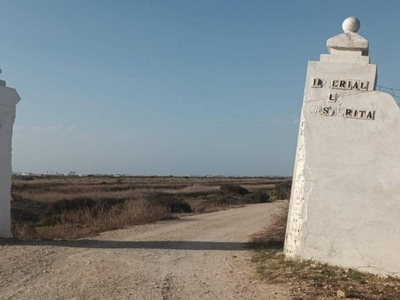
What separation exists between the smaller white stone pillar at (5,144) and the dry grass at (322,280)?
687cm

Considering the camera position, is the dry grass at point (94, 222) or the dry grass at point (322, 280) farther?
the dry grass at point (94, 222)

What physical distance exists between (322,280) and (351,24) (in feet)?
18.2

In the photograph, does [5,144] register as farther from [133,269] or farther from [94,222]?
[94,222]

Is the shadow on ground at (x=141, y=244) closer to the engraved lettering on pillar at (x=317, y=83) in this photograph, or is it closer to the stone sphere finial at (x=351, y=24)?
the engraved lettering on pillar at (x=317, y=83)

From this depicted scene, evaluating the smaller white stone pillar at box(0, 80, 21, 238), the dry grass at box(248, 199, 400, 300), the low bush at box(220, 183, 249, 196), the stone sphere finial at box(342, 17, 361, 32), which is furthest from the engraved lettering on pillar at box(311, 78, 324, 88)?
the low bush at box(220, 183, 249, 196)

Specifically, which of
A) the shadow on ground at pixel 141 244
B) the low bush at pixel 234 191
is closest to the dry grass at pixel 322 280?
the shadow on ground at pixel 141 244

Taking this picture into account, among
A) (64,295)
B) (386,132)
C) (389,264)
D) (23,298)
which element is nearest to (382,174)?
(386,132)

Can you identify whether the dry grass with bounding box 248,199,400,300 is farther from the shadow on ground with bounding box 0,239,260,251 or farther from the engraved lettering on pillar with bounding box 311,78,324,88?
the engraved lettering on pillar with bounding box 311,78,324,88

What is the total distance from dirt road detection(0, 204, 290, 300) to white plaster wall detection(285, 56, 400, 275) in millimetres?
1758

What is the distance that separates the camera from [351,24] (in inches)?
404

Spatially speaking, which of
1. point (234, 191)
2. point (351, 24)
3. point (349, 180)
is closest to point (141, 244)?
point (349, 180)

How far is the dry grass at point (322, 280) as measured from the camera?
7.51 m

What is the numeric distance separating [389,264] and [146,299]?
4727mm

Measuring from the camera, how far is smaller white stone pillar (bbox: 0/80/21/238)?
12500 millimetres
